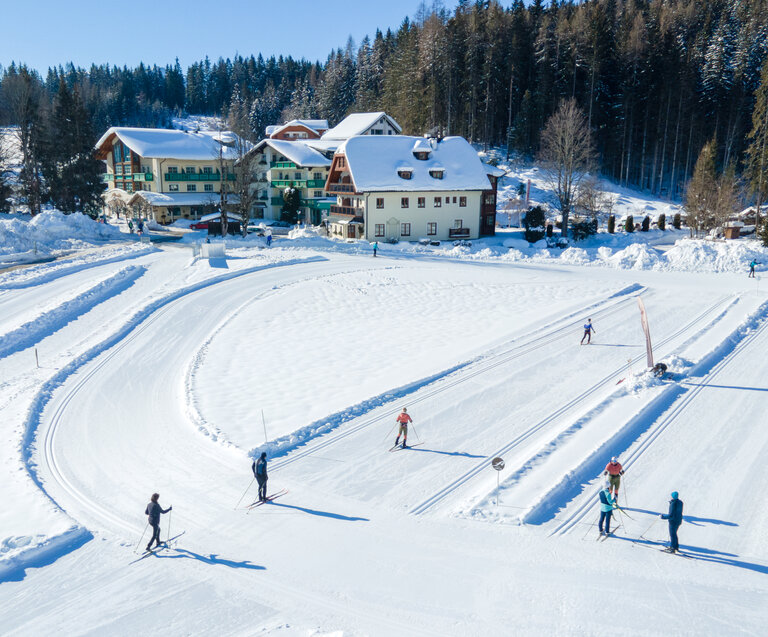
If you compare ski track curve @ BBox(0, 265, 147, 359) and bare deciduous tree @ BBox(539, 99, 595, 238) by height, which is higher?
bare deciduous tree @ BBox(539, 99, 595, 238)

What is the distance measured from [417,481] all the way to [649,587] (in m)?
5.25

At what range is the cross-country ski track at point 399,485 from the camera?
9.42m

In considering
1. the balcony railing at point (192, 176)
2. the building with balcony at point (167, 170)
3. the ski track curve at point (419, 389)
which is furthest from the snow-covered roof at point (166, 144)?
the ski track curve at point (419, 389)

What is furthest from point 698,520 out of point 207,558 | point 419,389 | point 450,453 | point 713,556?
point 207,558

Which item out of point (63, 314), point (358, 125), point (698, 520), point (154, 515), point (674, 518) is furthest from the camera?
point (358, 125)

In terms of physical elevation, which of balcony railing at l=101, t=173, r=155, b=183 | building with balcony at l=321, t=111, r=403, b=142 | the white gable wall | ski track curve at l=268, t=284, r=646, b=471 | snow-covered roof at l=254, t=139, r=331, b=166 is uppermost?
building with balcony at l=321, t=111, r=403, b=142

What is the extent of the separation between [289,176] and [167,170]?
13366mm

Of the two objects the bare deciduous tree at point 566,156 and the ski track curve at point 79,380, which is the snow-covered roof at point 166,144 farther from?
the bare deciduous tree at point 566,156

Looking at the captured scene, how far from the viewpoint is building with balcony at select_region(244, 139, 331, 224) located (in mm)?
62125

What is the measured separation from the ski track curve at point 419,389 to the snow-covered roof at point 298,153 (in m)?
40.7

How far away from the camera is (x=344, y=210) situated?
51688mm

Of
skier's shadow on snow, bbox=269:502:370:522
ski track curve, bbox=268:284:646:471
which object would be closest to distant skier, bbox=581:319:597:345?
ski track curve, bbox=268:284:646:471

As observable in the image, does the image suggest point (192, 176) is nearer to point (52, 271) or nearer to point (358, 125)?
point (358, 125)

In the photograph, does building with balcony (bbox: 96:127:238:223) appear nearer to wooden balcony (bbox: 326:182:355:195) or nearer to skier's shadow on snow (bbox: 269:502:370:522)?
wooden balcony (bbox: 326:182:355:195)
